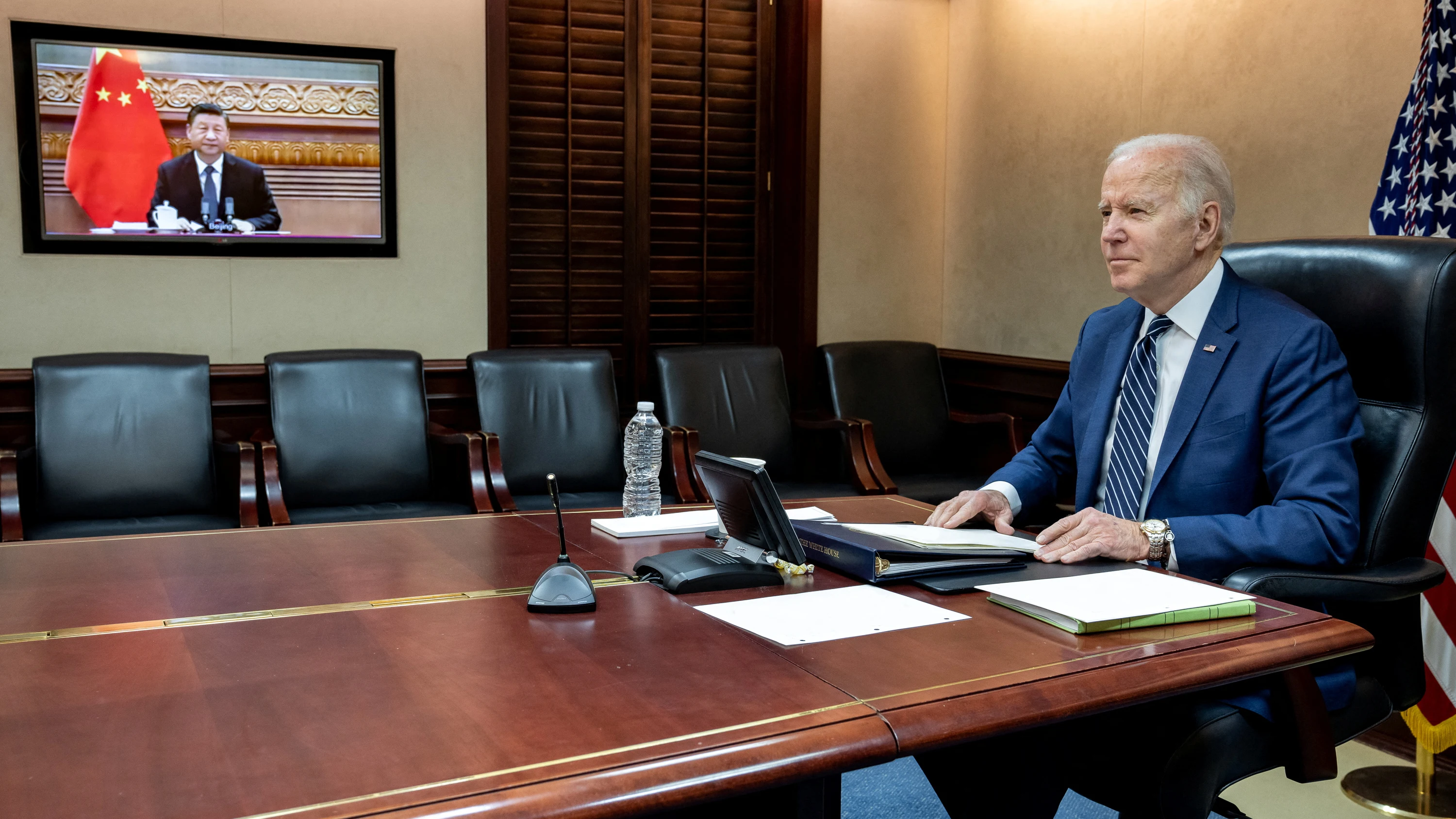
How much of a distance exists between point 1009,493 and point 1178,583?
0.66m

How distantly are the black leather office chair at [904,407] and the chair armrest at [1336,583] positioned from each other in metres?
2.48

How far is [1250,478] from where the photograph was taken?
2146 millimetres

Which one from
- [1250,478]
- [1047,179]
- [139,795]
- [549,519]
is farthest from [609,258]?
[139,795]

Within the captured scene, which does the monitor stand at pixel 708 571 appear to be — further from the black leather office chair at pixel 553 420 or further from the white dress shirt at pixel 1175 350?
the black leather office chair at pixel 553 420

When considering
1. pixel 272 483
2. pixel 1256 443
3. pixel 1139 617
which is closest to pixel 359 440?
pixel 272 483

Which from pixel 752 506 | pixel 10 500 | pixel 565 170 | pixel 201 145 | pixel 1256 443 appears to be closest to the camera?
pixel 752 506

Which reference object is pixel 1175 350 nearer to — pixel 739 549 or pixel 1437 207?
pixel 739 549

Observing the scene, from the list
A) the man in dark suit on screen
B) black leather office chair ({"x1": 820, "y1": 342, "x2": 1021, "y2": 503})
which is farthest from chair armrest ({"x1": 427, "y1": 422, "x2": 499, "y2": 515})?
black leather office chair ({"x1": 820, "y1": 342, "x2": 1021, "y2": 503})

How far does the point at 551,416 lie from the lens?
13.6ft

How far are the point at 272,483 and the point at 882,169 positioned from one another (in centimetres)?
284

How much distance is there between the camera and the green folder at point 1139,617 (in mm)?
1522

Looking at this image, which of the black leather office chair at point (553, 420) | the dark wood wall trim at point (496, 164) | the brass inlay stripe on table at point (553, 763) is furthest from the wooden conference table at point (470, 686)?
the dark wood wall trim at point (496, 164)

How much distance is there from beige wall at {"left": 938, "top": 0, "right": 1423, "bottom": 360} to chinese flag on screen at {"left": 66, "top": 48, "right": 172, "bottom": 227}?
316cm

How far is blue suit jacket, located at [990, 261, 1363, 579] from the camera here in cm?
197
